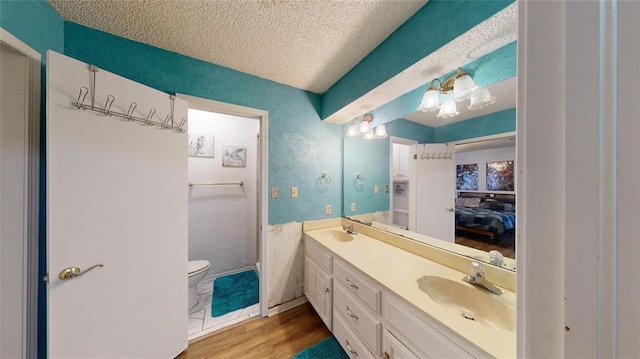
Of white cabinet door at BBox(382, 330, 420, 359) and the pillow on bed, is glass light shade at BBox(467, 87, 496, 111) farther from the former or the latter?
white cabinet door at BBox(382, 330, 420, 359)

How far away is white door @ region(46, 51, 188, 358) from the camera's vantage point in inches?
36.0

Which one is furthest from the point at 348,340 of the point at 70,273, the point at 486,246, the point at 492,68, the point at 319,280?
the point at 492,68

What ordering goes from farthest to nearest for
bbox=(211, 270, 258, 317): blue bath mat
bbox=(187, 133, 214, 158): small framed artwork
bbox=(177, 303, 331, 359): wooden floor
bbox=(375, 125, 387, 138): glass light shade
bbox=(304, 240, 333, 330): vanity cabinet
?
1. bbox=(187, 133, 214, 158): small framed artwork
2. bbox=(211, 270, 258, 317): blue bath mat
3. bbox=(375, 125, 387, 138): glass light shade
4. bbox=(304, 240, 333, 330): vanity cabinet
5. bbox=(177, 303, 331, 359): wooden floor

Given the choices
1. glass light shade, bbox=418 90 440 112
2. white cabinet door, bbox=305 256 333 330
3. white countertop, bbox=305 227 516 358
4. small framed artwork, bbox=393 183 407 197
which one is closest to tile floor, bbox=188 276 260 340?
white cabinet door, bbox=305 256 333 330

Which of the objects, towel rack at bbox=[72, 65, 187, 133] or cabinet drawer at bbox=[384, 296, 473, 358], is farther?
towel rack at bbox=[72, 65, 187, 133]

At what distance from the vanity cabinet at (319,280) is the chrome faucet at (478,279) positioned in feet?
2.84

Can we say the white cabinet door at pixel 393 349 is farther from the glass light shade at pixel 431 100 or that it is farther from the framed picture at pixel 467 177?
the glass light shade at pixel 431 100

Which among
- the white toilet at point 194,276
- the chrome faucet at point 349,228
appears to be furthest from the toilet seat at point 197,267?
the chrome faucet at point 349,228

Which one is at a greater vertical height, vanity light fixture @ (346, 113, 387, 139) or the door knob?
vanity light fixture @ (346, 113, 387, 139)

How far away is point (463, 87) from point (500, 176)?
539 millimetres

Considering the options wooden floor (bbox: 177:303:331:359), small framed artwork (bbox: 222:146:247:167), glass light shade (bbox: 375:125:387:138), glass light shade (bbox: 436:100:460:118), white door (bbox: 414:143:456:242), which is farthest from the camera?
small framed artwork (bbox: 222:146:247:167)

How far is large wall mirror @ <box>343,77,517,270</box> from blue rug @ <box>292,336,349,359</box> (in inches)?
38.2

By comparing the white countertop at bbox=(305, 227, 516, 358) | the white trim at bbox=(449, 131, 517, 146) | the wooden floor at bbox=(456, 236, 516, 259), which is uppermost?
the white trim at bbox=(449, 131, 517, 146)

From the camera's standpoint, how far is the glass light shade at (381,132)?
1.79 m
